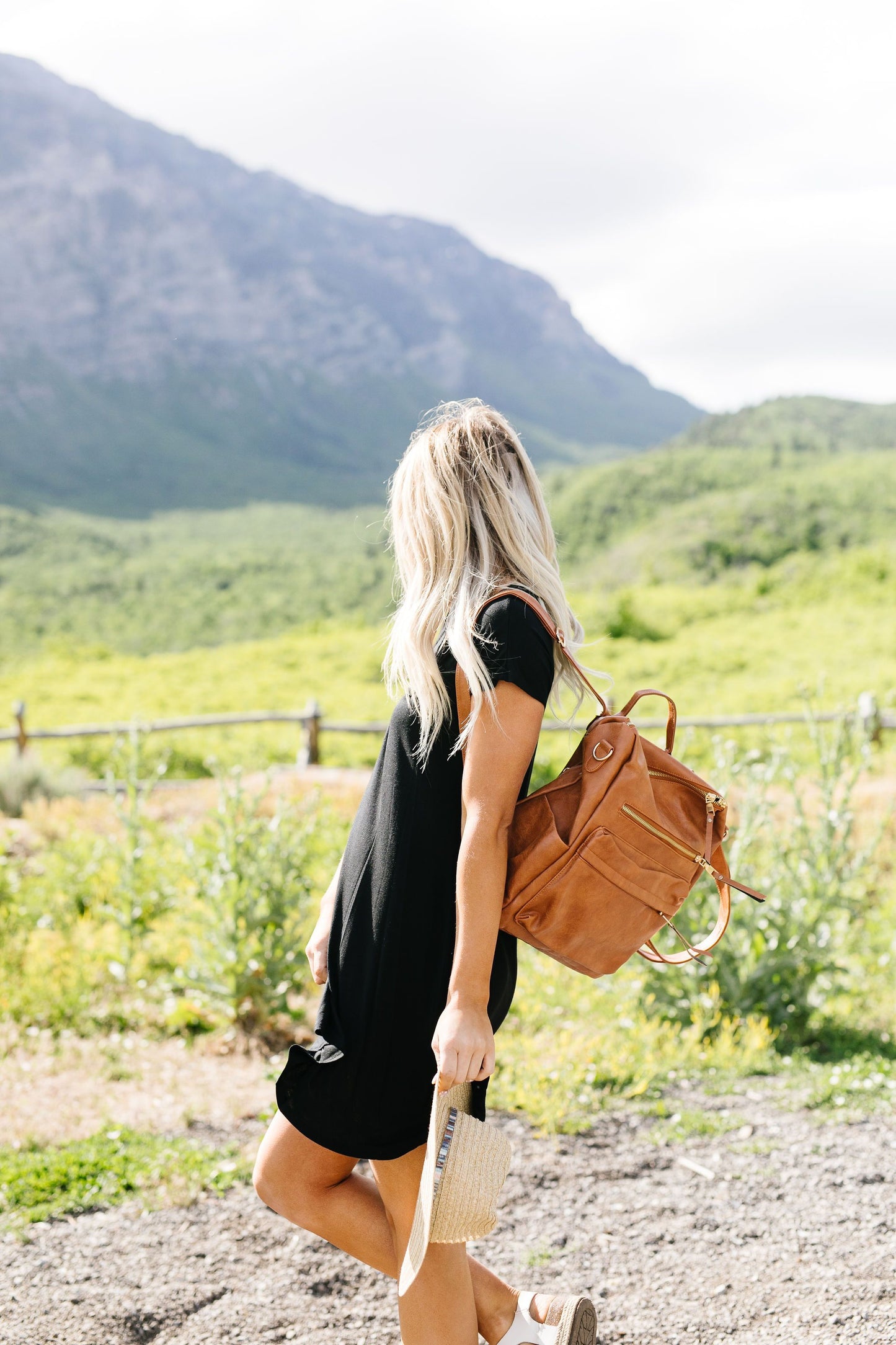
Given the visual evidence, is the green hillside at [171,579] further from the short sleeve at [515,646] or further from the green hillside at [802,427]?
the short sleeve at [515,646]

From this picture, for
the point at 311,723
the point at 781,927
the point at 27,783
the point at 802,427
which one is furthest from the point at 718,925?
the point at 802,427

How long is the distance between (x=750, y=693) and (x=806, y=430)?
50.6m

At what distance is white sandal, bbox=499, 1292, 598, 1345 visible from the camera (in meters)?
1.88

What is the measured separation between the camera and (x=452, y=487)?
180 cm

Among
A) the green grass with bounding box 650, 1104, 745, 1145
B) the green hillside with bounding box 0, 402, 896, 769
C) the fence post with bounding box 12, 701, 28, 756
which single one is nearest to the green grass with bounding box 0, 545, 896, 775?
the green hillside with bounding box 0, 402, 896, 769

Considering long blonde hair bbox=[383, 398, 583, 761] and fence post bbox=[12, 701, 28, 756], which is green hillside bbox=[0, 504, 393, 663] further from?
long blonde hair bbox=[383, 398, 583, 761]

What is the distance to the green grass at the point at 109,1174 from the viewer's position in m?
2.76

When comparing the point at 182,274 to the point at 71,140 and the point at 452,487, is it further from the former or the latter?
the point at 452,487

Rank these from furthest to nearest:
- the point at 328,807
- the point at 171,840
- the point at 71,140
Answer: the point at 71,140
the point at 328,807
the point at 171,840

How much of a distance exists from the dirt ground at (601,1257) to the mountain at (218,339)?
7927 cm

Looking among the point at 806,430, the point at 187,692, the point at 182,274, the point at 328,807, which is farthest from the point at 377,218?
the point at 328,807

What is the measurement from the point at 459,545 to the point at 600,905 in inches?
26.3


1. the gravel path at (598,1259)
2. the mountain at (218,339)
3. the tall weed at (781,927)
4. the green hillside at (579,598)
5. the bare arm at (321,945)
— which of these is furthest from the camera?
the mountain at (218,339)

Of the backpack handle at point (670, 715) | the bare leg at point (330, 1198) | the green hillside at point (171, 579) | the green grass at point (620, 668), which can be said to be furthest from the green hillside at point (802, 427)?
the bare leg at point (330, 1198)
